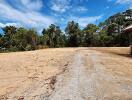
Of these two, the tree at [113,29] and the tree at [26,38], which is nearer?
the tree at [26,38]

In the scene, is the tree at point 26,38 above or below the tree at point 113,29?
below

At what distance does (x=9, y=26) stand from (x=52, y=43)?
1497cm

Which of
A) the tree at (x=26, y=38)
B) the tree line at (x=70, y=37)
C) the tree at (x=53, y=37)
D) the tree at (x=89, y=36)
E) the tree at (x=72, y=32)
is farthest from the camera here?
the tree at (x=53, y=37)

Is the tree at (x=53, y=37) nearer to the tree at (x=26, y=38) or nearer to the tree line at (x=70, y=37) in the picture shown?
the tree line at (x=70, y=37)

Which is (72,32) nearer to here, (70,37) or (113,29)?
(70,37)

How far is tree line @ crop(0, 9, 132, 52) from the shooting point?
179 feet

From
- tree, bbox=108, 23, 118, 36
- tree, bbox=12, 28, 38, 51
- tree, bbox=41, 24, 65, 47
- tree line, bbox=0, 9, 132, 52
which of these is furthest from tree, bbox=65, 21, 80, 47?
tree, bbox=12, 28, 38, 51

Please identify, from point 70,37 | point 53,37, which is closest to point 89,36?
point 70,37

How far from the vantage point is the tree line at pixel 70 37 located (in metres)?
54.6

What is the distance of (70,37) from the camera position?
65875 millimetres

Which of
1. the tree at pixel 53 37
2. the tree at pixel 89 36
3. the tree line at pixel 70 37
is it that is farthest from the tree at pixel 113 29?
the tree at pixel 53 37

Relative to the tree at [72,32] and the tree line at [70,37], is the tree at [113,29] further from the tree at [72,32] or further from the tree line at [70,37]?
the tree at [72,32]

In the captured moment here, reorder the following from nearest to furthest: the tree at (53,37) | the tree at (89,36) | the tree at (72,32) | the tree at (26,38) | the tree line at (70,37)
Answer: the tree at (26,38) < the tree line at (70,37) < the tree at (89,36) < the tree at (72,32) < the tree at (53,37)

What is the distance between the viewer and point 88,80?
32.7 feet
